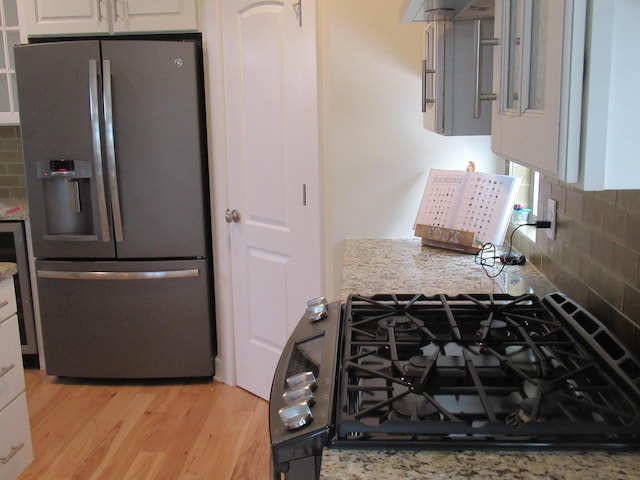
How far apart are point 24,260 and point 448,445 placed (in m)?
3.07

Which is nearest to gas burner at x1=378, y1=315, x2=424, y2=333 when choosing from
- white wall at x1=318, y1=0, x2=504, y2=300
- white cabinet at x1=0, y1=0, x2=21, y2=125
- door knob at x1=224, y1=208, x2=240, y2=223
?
white wall at x1=318, y1=0, x2=504, y2=300

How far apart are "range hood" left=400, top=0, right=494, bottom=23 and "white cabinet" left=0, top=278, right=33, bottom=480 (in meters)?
1.69

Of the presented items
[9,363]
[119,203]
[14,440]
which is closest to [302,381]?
[9,363]

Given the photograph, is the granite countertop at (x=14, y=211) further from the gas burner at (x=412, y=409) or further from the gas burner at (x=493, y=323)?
the gas burner at (x=412, y=409)

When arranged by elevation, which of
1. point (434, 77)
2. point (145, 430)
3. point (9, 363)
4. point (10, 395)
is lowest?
point (145, 430)

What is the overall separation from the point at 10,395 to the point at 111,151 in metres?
1.23

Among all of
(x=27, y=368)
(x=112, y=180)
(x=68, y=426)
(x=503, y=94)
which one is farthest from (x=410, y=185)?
(x=27, y=368)

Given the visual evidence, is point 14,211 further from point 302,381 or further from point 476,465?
point 476,465

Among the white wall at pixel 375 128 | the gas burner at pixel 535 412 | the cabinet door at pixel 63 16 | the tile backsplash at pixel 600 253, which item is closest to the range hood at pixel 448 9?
the tile backsplash at pixel 600 253

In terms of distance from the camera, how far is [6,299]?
7.73 feet

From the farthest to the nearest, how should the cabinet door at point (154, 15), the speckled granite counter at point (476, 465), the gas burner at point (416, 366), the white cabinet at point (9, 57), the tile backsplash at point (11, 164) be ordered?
the tile backsplash at point (11, 164) → the white cabinet at point (9, 57) → the cabinet door at point (154, 15) → the gas burner at point (416, 366) → the speckled granite counter at point (476, 465)

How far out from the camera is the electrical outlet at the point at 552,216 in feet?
5.73

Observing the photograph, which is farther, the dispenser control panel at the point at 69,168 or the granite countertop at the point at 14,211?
the granite countertop at the point at 14,211

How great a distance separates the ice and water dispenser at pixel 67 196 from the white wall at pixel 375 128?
1246mm
